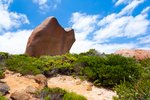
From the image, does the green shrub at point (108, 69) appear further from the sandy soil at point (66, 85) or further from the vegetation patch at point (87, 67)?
the sandy soil at point (66, 85)

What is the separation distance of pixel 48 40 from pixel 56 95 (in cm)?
A: 1688

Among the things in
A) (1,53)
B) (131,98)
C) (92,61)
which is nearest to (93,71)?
(92,61)

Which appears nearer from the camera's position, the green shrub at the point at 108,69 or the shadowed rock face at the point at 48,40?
the green shrub at the point at 108,69

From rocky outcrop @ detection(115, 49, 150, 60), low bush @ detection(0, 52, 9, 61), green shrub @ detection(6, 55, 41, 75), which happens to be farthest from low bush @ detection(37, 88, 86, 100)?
rocky outcrop @ detection(115, 49, 150, 60)

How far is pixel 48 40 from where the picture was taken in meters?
29.8

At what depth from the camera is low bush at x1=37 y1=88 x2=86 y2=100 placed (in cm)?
1295

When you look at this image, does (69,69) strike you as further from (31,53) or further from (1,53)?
(31,53)

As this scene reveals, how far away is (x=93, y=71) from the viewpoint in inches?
678

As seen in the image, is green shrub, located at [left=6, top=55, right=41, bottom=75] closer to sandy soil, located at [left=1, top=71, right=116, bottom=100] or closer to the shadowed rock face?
sandy soil, located at [left=1, top=71, right=116, bottom=100]

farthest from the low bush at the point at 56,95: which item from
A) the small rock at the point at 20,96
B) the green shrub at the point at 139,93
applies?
the green shrub at the point at 139,93

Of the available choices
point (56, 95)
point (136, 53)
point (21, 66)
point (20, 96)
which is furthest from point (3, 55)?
point (136, 53)

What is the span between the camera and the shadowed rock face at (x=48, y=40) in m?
29.2

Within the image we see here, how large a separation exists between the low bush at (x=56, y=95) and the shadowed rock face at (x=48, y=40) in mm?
15494

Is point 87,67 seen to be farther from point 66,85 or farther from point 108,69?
point 66,85
